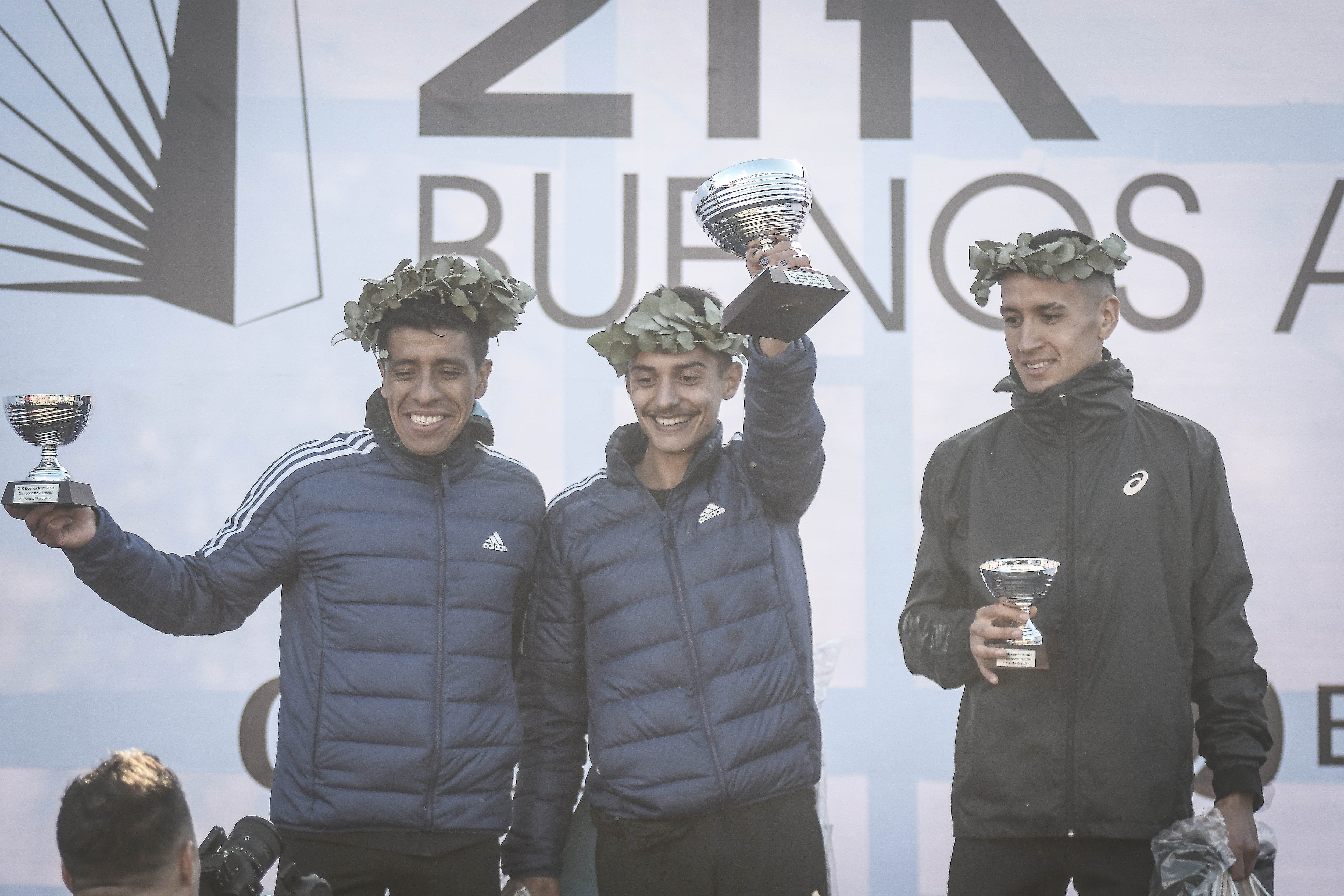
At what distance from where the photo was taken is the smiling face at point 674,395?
252 cm

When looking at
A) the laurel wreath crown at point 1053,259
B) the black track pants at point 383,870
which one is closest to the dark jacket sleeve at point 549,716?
the black track pants at point 383,870

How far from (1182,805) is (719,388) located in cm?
130

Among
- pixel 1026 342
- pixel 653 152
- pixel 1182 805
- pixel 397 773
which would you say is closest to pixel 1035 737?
pixel 1182 805

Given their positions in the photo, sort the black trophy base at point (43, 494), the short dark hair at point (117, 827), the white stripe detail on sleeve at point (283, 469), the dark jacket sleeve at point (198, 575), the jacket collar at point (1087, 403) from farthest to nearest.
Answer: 1. the white stripe detail on sleeve at point (283, 469)
2. the jacket collar at point (1087, 403)
3. the dark jacket sleeve at point (198, 575)
4. the black trophy base at point (43, 494)
5. the short dark hair at point (117, 827)

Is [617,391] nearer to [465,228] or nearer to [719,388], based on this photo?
[465,228]

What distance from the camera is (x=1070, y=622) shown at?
2311 mm

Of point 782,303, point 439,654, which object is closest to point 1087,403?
point 782,303

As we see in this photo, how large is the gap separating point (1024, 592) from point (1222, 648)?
0.44 meters

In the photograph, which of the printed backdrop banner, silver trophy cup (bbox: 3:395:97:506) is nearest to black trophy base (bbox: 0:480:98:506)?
silver trophy cup (bbox: 3:395:97:506)

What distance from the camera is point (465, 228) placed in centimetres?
368

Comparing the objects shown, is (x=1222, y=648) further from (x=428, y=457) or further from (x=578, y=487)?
(x=428, y=457)

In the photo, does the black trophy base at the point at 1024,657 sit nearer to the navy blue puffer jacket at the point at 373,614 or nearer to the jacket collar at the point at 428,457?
the navy blue puffer jacket at the point at 373,614

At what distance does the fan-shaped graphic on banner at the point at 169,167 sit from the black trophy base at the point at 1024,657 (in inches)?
97.7

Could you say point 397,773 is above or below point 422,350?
below
